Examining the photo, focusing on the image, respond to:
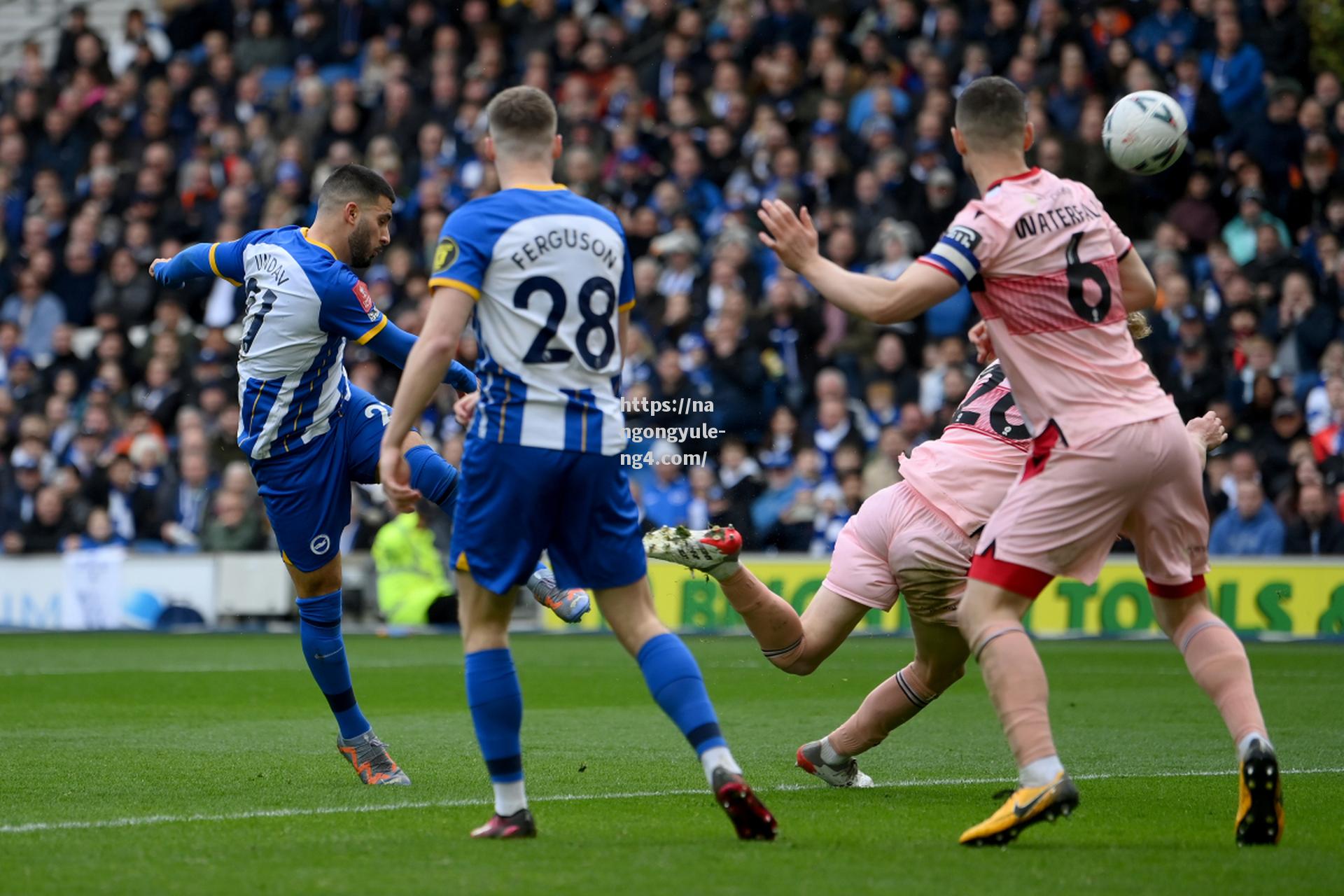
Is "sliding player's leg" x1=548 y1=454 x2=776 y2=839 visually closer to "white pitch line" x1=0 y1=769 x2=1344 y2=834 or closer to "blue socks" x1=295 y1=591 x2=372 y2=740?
"white pitch line" x1=0 y1=769 x2=1344 y2=834

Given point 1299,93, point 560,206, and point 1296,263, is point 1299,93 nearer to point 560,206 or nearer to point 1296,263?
point 1296,263

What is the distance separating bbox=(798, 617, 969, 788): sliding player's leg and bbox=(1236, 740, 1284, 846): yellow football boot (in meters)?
1.54

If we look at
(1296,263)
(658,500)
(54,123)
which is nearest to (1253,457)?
(1296,263)

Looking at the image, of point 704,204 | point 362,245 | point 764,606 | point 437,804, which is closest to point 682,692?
point 437,804

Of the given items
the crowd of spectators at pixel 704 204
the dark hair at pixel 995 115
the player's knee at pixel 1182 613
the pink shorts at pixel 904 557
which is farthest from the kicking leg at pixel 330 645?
the crowd of spectators at pixel 704 204

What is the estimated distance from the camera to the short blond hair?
18.6ft

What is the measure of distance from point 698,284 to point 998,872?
13861 mm

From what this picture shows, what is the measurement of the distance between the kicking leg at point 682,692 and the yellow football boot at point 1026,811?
66cm

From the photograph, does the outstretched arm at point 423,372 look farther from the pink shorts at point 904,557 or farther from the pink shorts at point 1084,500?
the pink shorts at point 904,557

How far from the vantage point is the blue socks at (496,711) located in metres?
5.71

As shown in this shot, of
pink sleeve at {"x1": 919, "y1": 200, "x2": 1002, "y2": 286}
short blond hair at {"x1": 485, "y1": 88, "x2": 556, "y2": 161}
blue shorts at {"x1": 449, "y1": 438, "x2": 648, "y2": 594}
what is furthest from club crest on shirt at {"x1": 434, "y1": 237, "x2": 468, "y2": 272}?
pink sleeve at {"x1": 919, "y1": 200, "x2": 1002, "y2": 286}

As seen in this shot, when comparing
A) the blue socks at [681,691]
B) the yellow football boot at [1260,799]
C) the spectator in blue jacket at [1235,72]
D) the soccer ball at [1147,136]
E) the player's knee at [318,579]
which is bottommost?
the yellow football boot at [1260,799]

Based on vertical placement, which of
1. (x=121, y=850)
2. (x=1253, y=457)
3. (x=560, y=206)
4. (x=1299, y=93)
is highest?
(x=1299, y=93)

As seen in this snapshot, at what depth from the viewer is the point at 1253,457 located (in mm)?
15836
